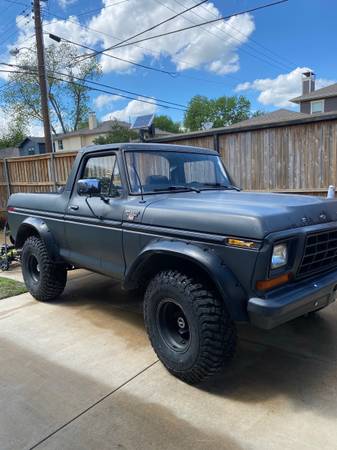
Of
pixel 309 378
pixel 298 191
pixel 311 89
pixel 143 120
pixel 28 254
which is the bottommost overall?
pixel 309 378

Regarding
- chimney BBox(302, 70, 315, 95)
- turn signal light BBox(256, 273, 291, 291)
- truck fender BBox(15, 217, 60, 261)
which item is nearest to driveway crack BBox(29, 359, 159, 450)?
turn signal light BBox(256, 273, 291, 291)

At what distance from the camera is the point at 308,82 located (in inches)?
1195

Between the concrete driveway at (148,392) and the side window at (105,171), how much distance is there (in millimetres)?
1577

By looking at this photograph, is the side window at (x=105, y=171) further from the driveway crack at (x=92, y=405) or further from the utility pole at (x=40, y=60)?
the utility pole at (x=40, y=60)

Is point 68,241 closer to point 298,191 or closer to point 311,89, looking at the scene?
point 298,191

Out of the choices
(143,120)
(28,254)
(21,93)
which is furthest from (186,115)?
(28,254)

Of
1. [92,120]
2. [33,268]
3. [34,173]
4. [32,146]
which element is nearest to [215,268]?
[33,268]

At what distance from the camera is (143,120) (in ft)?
28.9

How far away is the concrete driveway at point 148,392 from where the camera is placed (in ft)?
8.14

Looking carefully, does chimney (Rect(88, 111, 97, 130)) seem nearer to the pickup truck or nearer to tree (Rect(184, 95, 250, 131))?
tree (Rect(184, 95, 250, 131))

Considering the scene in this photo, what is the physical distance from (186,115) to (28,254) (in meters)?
55.1

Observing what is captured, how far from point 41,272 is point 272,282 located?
10.7 ft

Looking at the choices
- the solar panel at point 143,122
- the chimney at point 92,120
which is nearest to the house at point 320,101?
the solar panel at point 143,122

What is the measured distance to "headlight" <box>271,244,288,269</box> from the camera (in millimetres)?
2579
